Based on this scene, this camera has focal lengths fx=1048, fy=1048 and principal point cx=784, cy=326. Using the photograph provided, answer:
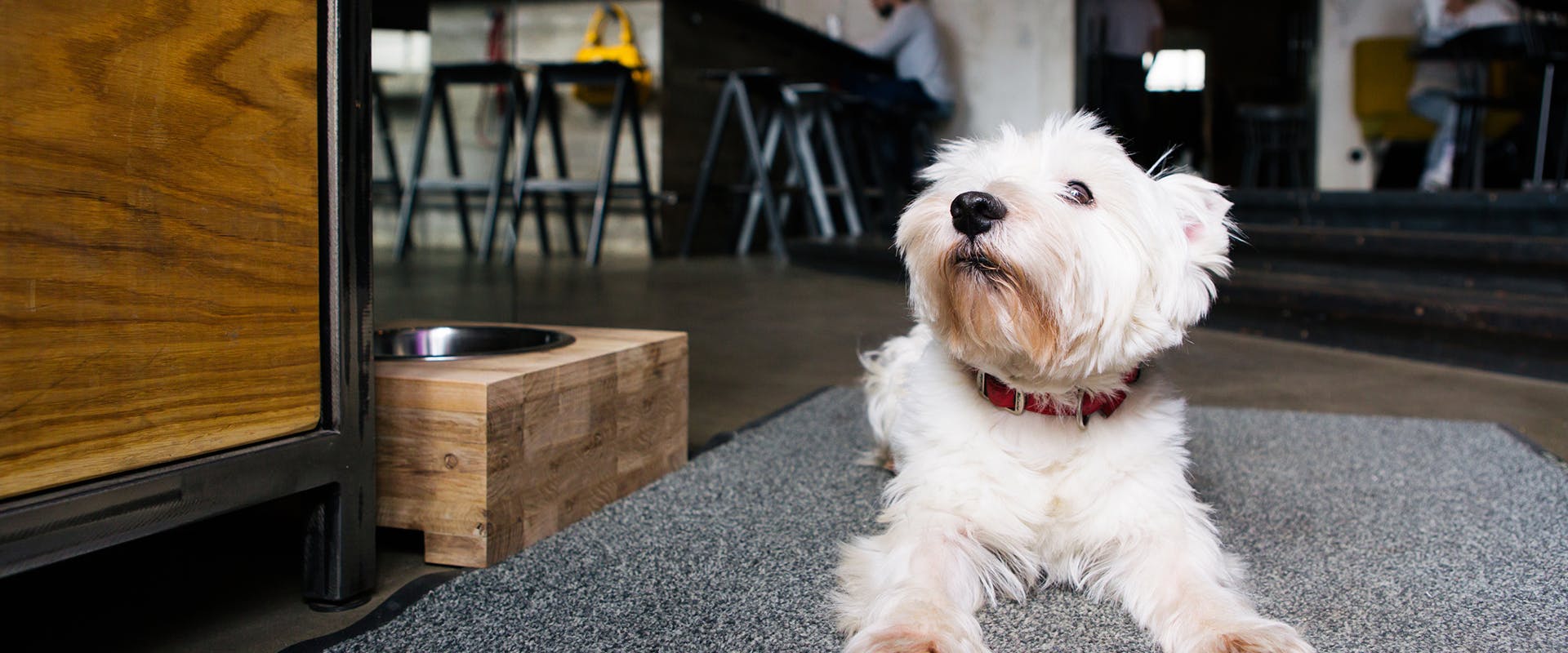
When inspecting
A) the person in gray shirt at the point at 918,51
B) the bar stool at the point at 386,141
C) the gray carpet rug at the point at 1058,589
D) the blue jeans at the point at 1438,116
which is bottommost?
the gray carpet rug at the point at 1058,589

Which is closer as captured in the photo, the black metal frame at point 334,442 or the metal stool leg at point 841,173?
the black metal frame at point 334,442

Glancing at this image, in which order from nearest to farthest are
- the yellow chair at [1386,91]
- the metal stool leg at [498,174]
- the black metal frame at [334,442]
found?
the black metal frame at [334,442]
the metal stool leg at [498,174]
the yellow chair at [1386,91]

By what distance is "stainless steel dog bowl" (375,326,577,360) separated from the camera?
173 centimetres

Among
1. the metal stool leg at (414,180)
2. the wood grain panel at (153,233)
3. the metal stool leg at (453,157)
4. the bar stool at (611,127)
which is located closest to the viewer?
the wood grain panel at (153,233)

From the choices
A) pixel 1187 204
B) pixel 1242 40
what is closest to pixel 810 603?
pixel 1187 204

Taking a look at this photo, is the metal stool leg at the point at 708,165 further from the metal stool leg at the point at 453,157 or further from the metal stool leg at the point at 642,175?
the metal stool leg at the point at 453,157

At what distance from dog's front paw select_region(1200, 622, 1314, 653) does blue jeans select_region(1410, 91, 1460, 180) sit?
6.76 meters

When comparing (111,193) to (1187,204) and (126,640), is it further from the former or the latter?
(1187,204)

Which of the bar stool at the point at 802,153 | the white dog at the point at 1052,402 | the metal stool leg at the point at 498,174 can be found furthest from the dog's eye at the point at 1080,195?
the bar stool at the point at 802,153

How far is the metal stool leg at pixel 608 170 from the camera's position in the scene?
5535mm

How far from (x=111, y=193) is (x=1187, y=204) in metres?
1.09

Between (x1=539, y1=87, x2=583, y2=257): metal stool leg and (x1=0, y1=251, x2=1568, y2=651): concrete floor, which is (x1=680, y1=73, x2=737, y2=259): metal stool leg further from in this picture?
(x1=539, y1=87, x2=583, y2=257): metal stool leg

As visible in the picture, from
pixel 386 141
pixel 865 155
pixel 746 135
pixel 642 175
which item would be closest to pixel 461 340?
pixel 386 141

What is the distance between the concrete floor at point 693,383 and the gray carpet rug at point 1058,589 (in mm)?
200
